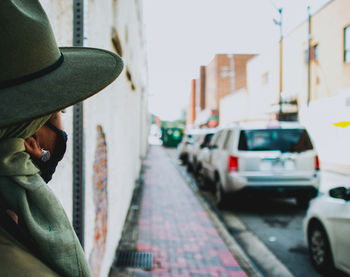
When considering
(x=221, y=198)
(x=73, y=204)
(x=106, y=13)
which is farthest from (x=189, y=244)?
(x=106, y=13)

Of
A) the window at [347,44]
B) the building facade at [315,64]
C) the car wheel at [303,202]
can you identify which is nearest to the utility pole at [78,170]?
the car wheel at [303,202]

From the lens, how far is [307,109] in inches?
110

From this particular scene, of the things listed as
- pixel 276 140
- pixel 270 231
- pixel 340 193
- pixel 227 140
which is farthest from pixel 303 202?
pixel 340 193

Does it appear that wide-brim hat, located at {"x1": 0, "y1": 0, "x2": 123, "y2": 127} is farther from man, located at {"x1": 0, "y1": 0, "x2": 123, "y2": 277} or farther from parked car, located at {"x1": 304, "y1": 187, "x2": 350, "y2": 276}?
parked car, located at {"x1": 304, "y1": 187, "x2": 350, "y2": 276}

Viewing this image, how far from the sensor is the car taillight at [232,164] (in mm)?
6629

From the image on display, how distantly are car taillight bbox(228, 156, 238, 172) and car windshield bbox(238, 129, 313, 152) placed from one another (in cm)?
25

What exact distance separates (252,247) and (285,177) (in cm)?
190

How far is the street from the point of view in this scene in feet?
14.6

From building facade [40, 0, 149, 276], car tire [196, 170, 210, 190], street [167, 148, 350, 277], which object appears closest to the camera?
building facade [40, 0, 149, 276]

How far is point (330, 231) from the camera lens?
374 centimetres

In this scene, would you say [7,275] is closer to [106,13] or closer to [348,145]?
[348,145]

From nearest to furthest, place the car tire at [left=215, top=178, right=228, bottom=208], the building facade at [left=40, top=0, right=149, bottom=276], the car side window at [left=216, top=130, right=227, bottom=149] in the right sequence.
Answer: the building facade at [left=40, top=0, right=149, bottom=276], the car tire at [left=215, top=178, right=228, bottom=208], the car side window at [left=216, top=130, right=227, bottom=149]

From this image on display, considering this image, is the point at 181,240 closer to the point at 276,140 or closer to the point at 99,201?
the point at 99,201

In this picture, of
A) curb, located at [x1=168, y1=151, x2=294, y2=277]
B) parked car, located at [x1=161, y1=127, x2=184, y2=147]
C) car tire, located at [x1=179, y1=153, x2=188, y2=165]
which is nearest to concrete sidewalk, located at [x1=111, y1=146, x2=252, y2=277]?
curb, located at [x1=168, y1=151, x2=294, y2=277]
